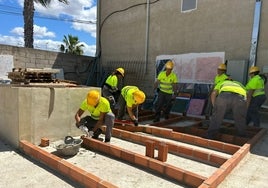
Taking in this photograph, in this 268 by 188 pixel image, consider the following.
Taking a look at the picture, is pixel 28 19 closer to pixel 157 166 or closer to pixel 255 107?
pixel 255 107

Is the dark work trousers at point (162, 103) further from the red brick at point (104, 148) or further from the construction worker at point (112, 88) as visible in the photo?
the red brick at point (104, 148)

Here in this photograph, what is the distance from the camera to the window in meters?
8.07

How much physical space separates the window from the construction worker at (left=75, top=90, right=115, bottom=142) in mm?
5283

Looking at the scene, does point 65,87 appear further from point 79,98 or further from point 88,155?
point 88,155

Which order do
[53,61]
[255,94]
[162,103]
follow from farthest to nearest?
[53,61], [162,103], [255,94]

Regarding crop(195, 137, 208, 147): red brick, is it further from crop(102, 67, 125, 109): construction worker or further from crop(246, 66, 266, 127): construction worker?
crop(102, 67, 125, 109): construction worker

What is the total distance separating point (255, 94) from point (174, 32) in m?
3.91

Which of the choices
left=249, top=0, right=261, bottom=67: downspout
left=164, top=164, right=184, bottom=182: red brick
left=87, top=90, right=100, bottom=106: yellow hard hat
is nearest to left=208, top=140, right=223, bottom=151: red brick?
left=164, top=164, right=184, bottom=182: red brick

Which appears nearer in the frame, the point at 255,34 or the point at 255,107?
the point at 255,107

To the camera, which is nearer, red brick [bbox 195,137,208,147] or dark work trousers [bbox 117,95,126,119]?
red brick [bbox 195,137,208,147]

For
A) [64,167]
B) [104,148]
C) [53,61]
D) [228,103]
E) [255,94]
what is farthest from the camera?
[53,61]

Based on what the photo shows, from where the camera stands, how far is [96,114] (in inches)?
176

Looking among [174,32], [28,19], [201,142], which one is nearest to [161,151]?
[201,142]

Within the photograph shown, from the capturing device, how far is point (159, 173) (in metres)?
3.26
